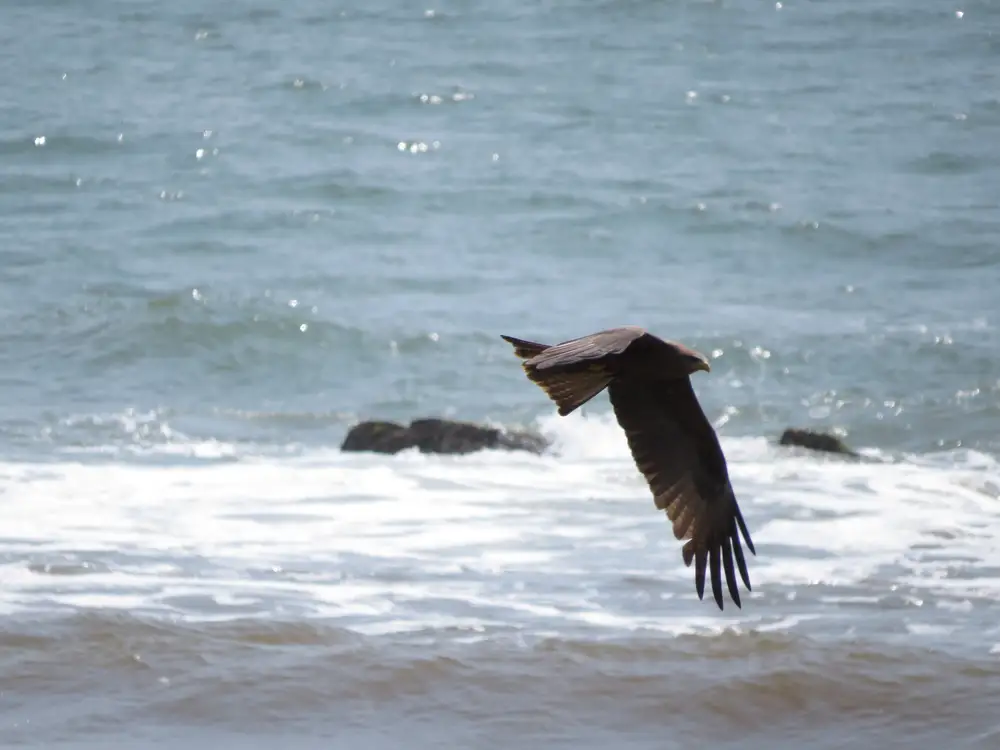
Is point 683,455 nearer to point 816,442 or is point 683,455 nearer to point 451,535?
point 451,535

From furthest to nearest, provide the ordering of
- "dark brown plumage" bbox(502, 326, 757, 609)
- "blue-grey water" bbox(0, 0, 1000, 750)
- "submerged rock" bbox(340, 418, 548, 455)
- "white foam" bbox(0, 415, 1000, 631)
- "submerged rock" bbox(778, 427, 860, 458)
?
"submerged rock" bbox(778, 427, 860, 458) → "submerged rock" bbox(340, 418, 548, 455) → "white foam" bbox(0, 415, 1000, 631) → "blue-grey water" bbox(0, 0, 1000, 750) → "dark brown plumage" bbox(502, 326, 757, 609)

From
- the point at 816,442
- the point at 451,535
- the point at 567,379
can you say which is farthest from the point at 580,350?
the point at 816,442

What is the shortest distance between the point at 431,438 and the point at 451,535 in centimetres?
230

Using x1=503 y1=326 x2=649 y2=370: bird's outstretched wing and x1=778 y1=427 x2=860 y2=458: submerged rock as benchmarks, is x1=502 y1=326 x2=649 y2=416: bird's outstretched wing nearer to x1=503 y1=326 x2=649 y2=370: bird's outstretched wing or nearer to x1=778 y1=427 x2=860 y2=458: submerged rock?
x1=503 y1=326 x2=649 y2=370: bird's outstretched wing

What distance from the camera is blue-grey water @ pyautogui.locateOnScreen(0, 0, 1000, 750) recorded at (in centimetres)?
569

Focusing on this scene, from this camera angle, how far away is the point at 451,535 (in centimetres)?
782

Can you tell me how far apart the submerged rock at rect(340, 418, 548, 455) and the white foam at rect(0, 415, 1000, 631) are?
15cm

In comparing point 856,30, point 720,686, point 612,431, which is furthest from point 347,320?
point 856,30

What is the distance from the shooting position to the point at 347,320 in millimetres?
14898

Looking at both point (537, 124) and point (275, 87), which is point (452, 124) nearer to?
point (537, 124)

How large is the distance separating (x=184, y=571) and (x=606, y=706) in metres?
2.35

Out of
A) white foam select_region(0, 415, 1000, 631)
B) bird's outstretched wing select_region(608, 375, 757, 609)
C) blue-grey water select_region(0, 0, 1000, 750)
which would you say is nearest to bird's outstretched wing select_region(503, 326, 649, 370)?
bird's outstretched wing select_region(608, 375, 757, 609)

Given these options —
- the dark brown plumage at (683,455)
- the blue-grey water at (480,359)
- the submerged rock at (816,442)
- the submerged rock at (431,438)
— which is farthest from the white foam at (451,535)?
the dark brown plumage at (683,455)

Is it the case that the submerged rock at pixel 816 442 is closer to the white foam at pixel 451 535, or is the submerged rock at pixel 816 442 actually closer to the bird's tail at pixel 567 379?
the white foam at pixel 451 535
